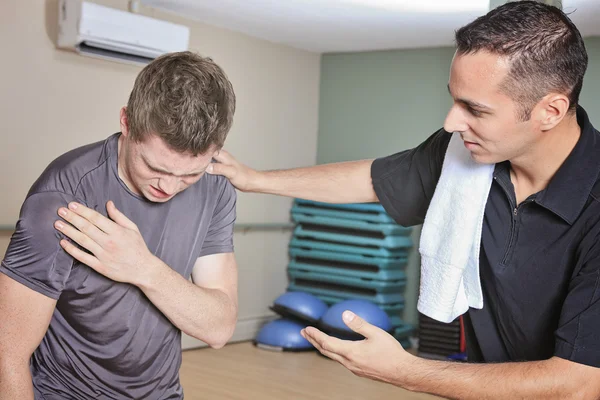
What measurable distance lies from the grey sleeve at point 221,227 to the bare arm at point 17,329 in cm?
48

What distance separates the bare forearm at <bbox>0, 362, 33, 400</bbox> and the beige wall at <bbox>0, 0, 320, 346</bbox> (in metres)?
2.94

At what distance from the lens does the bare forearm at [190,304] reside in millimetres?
1813

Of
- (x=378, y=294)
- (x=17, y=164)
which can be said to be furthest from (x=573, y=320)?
(x=378, y=294)

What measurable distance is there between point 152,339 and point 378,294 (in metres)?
4.09

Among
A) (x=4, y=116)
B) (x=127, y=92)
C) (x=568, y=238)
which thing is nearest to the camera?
(x=568, y=238)

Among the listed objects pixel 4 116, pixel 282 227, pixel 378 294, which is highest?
pixel 4 116

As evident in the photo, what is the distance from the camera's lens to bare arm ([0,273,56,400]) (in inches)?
66.7

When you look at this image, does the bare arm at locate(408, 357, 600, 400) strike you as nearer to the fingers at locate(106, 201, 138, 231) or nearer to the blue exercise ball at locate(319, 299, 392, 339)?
the fingers at locate(106, 201, 138, 231)

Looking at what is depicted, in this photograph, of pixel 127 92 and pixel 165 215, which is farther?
pixel 127 92

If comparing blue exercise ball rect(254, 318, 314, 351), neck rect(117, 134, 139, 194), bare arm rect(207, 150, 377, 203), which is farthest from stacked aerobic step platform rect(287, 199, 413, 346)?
neck rect(117, 134, 139, 194)

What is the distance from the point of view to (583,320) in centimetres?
176

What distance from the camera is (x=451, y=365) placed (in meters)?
1.84

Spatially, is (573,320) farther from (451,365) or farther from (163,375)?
Answer: (163,375)

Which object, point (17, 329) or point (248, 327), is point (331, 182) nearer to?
point (17, 329)
